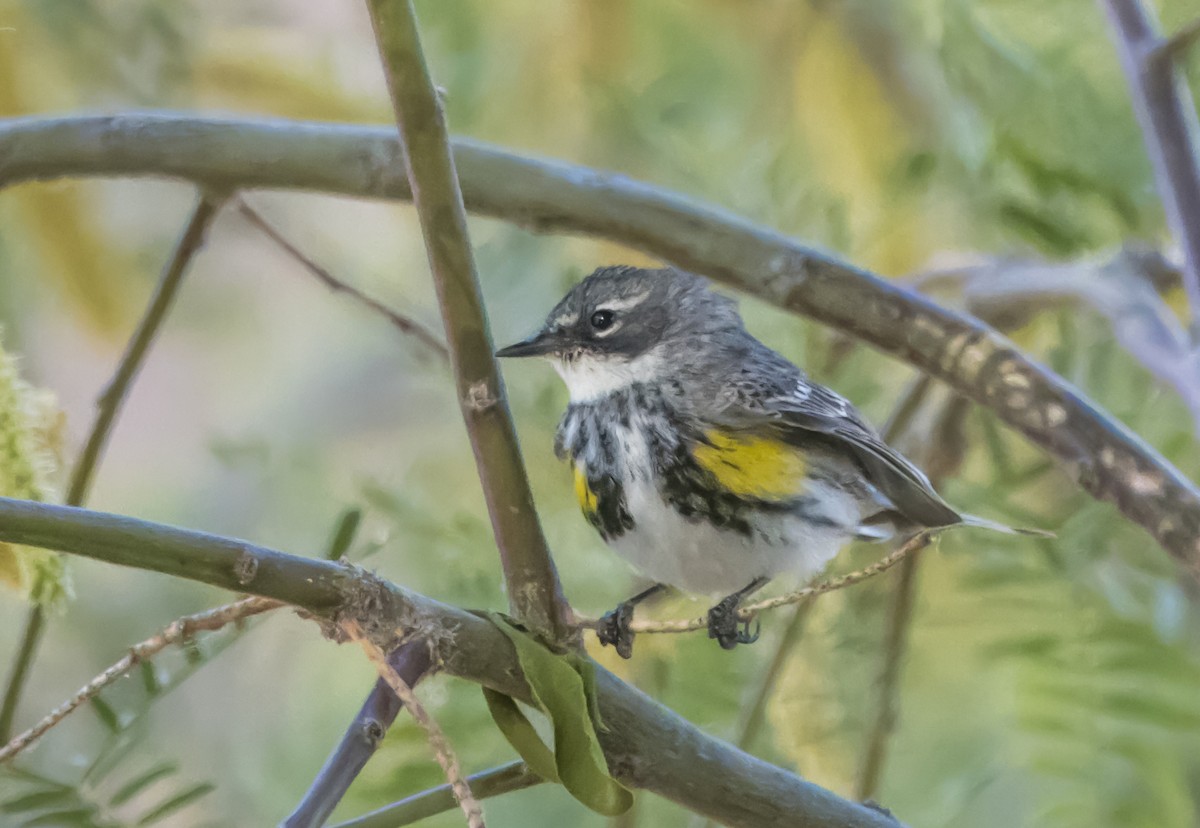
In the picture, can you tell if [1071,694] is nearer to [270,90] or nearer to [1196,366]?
[1196,366]

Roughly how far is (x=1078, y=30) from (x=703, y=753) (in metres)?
0.65

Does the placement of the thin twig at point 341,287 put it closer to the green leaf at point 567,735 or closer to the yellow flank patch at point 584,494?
the yellow flank patch at point 584,494

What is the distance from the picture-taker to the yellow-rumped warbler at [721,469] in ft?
1.97

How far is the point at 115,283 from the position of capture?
0.67m

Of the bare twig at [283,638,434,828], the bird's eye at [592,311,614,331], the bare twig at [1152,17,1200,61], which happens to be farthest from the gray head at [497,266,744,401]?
the bare twig at [283,638,434,828]

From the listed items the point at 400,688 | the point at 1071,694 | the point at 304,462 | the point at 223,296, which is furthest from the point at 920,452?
the point at 223,296

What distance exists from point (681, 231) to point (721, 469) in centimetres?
12

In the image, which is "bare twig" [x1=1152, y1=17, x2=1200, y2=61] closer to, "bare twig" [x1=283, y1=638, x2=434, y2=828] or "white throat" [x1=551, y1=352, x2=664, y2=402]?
"white throat" [x1=551, y1=352, x2=664, y2=402]

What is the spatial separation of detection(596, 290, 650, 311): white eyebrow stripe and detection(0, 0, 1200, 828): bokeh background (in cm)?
6

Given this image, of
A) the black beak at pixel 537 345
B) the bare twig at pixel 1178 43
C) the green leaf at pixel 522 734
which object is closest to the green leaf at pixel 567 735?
the green leaf at pixel 522 734

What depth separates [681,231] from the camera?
0.60m

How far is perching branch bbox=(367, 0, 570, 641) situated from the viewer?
1.02 feet

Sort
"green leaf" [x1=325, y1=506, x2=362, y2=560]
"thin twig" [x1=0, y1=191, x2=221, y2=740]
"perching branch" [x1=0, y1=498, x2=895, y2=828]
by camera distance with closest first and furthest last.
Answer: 1. "perching branch" [x1=0, y1=498, x2=895, y2=828]
2. "green leaf" [x1=325, y1=506, x2=362, y2=560]
3. "thin twig" [x1=0, y1=191, x2=221, y2=740]

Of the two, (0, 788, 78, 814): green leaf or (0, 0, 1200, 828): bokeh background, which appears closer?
(0, 788, 78, 814): green leaf
